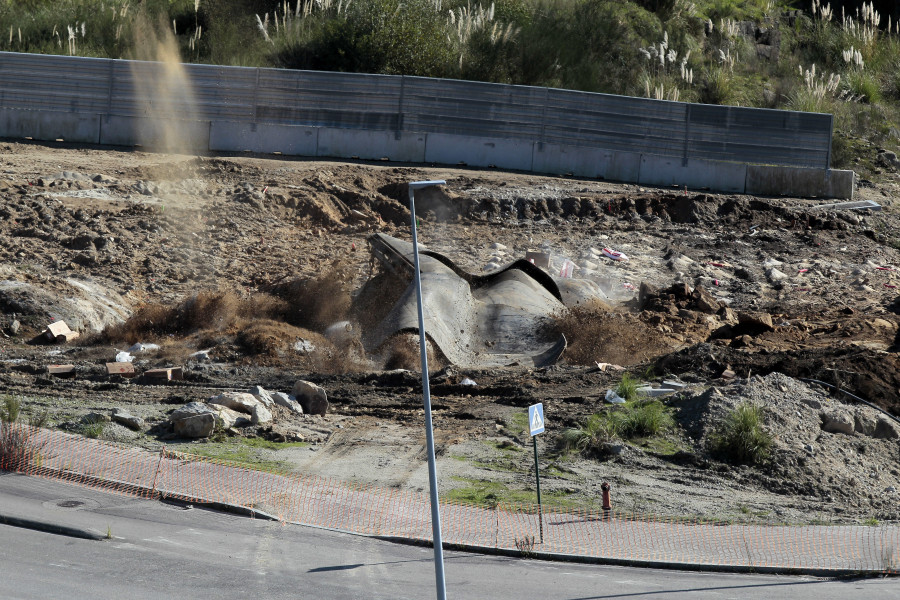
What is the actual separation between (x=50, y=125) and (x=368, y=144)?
366 inches

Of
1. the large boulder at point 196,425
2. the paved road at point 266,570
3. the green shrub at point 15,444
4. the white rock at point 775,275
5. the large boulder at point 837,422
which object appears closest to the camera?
the paved road at point 266,570

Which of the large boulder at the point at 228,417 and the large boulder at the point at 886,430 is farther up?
the large boulder at the point at 886,430

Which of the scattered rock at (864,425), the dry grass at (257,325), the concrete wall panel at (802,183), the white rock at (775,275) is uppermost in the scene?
the concrete wall panel at (802,183)

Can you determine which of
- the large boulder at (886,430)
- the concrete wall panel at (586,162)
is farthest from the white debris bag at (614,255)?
the large boulder at (886,430)

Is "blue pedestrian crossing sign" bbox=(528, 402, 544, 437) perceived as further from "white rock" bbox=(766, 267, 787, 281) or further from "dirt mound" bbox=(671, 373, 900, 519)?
"white rock" bbox=(766, 267, 787, 281)

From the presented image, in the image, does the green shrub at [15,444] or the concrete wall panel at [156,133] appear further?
the concrete wall panel at [156,133]

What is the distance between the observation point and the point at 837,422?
16.1m

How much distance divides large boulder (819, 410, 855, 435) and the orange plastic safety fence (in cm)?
272

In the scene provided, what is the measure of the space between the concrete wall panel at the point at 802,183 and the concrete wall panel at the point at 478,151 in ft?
22.4

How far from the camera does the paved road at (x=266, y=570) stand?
11.0 meters

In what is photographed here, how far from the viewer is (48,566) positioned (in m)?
11.3

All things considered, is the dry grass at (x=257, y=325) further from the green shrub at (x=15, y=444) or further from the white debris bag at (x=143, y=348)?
the green shrub at (x=15, y=444)

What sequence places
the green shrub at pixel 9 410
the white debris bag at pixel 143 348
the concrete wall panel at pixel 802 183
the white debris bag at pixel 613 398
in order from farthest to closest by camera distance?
the concrete wall panel at pixel 802 183
the white debris bag at pixel 143 348
the white debris bag at pixel 613 398
the green shrub at pixel 9 410

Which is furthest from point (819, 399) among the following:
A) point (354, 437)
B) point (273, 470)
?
point (273, 470)
